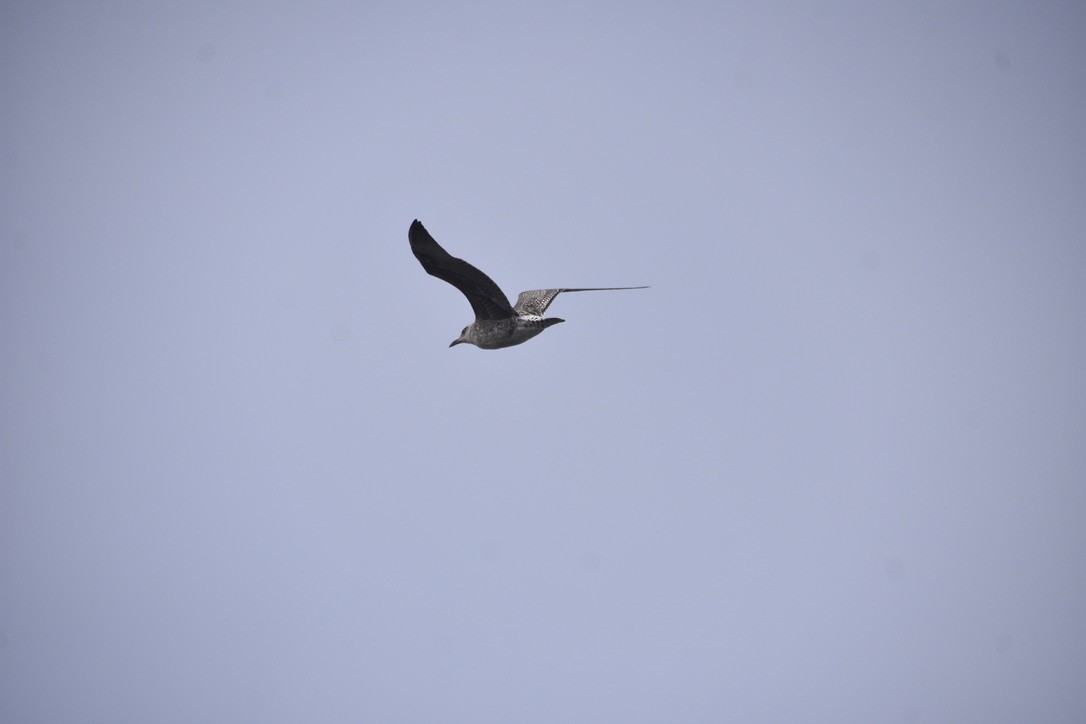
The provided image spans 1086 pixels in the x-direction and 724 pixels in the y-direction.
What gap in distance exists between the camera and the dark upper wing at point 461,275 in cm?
2302

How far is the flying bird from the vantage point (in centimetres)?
2317

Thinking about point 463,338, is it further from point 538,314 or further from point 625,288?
point 625,288

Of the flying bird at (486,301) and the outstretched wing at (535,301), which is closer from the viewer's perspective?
the flying bird at (486,301)

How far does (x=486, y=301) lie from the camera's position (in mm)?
24875

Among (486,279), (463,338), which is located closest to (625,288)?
(486,279)

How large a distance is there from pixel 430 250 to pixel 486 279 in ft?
5.02

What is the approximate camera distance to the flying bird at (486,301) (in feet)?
76.0

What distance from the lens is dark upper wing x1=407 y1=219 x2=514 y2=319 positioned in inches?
906

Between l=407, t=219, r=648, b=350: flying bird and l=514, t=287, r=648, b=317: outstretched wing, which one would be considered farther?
l=514, t=287, r=648, b=317: outstretched wing

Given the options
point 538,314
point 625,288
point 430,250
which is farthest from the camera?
point 538,314

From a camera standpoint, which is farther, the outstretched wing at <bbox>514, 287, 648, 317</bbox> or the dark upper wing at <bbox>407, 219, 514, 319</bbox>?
the outstretched wing at <bbox>514, 287, 648, 317</bbox>

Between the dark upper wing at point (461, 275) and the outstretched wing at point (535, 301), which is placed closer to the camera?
the dark upper wing at point (461, 275)

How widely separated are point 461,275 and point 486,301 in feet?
3.95

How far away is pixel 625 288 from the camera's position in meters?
21.6
